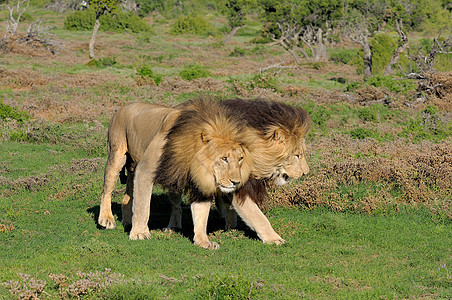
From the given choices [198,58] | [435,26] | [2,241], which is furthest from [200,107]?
[435,26]

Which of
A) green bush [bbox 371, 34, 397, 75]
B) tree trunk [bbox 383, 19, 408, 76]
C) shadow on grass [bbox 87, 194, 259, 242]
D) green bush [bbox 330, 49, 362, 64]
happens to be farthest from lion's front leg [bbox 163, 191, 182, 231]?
green bush [bbox 330, 49, 362, 64]

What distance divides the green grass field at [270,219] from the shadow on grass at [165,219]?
3cm

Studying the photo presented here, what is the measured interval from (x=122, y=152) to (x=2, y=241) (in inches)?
88.5

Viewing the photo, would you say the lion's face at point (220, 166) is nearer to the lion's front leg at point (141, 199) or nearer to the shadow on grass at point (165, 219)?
the lion's front leg at point (141, 199)

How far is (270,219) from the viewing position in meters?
9.57

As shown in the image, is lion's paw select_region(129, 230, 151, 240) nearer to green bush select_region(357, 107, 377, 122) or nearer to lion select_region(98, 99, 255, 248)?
lion select_region(98, 99, 255, 248)

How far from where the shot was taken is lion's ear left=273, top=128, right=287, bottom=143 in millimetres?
7521

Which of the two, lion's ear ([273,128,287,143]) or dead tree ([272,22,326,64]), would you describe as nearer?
lion's ear ([273,128,287,143])

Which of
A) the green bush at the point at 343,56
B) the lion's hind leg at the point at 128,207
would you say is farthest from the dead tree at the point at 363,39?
the lion's hind leg at the point at 128,207

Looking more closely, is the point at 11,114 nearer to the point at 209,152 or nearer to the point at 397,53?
the point at 209,152

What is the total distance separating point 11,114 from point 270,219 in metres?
12.5

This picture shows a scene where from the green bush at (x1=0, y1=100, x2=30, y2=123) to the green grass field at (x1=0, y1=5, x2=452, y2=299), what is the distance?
6 centimetres

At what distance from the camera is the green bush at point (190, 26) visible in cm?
6790

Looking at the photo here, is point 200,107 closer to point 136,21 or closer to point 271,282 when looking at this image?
point 271,282
